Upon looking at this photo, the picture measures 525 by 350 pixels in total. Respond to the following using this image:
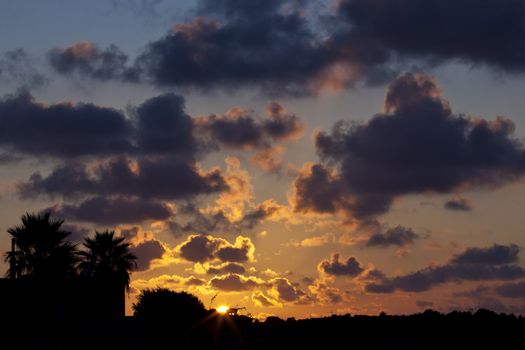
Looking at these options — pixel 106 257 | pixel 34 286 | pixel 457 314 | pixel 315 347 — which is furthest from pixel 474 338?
pixel 106 257

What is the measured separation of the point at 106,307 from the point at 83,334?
1514cm

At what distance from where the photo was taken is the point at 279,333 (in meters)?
44.7

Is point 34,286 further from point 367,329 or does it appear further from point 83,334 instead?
point 367,329

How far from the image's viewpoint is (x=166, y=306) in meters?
58.6

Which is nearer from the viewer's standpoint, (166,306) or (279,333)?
(279,333)

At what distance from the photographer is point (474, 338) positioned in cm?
3741

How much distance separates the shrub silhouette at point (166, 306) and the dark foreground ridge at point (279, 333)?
3.54 ft

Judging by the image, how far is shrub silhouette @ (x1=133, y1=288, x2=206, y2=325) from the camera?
5709cm

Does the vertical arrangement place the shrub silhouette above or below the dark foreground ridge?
above

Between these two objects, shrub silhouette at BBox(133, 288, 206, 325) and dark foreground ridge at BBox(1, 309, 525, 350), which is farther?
shrub silhouette at BBox(133, 288, 206, 325)

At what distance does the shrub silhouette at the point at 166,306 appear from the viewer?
187ft

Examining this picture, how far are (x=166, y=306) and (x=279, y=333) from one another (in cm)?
1556

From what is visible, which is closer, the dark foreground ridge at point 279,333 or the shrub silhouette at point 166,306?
the dark foreground ridge at point 279,333

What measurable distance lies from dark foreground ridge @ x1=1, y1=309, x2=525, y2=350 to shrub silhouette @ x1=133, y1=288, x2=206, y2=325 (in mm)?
1079
